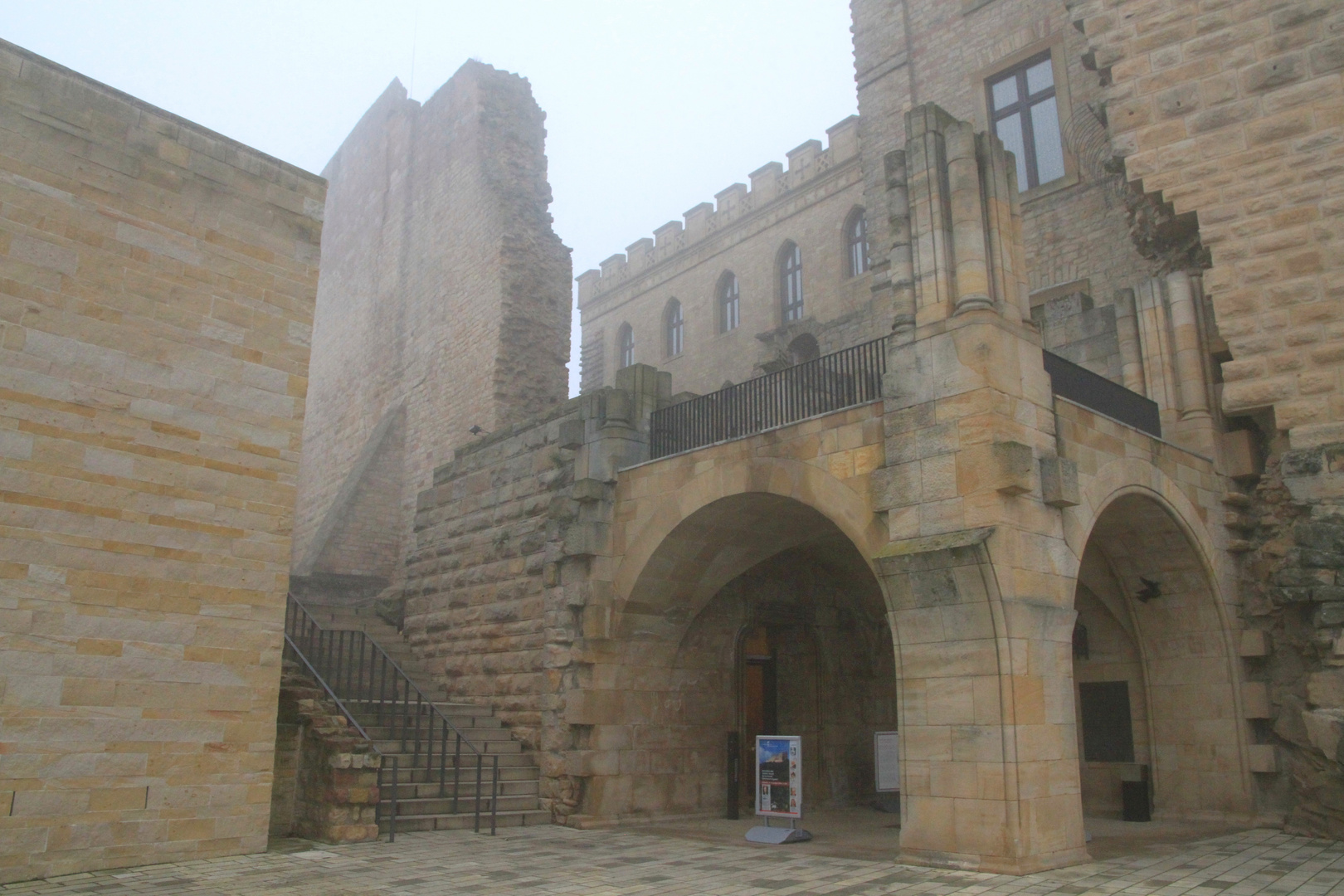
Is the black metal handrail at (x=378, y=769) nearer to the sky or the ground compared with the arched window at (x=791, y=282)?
nearer to the ground

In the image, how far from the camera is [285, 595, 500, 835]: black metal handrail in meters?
9.95

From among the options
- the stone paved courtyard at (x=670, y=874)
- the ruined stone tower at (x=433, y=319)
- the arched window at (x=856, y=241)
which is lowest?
→ the stone paved courtyard at (x=670, y=874)

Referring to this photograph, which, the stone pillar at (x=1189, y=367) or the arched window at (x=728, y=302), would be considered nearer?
the stone pillar at (x=1189, y=367)

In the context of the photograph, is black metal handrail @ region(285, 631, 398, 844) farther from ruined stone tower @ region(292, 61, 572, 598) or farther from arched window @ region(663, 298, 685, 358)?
arched window @ region(663, 298, 685, 358)

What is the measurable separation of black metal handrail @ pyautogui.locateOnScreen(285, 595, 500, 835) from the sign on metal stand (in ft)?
8.36

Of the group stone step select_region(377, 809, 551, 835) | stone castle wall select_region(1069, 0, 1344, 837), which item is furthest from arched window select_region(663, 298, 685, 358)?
stone step select_region(377, 809, 551, 835)

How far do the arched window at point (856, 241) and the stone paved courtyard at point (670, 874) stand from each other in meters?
16.5

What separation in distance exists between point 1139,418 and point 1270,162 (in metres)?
3.07

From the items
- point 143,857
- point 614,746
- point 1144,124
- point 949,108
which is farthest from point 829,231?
point 143,857

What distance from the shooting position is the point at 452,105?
67.3 ft

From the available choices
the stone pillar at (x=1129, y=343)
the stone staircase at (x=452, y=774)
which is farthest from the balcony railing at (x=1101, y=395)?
the stone staircase at (x=452, y=774)

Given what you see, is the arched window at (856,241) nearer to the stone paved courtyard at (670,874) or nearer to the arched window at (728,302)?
the arched window at (728,302)

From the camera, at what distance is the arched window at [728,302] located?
2761 centimetres

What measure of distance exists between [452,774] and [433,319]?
11.2 m
